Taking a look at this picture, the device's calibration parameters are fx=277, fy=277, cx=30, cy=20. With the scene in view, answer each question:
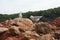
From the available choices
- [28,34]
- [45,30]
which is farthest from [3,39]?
[45,30]

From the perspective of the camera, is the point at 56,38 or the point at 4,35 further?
the point at 4,35

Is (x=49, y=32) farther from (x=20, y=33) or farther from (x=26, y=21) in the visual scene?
(x=26, y=21)

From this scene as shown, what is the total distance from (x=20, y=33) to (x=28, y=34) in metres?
0.59

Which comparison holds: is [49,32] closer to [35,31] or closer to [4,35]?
[35,31]

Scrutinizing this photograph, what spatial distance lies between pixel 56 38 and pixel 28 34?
175cm

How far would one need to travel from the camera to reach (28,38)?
13.9 m

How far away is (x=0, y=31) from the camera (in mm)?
15125

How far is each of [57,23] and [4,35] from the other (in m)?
3.25

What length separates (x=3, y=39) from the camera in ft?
48.5

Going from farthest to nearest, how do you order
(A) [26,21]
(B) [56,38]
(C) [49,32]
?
(A) [26,21] → (C) [49,32] → (B) [56,38]

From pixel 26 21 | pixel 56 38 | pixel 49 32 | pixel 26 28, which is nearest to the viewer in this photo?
pixel 56 38

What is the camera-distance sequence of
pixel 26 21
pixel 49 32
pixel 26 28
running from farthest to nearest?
pixel 26 21 → pixel 26 28 → pixel 49 32

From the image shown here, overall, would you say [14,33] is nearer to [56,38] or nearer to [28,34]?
[28,34]

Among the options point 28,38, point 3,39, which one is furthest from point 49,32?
point 3,39
